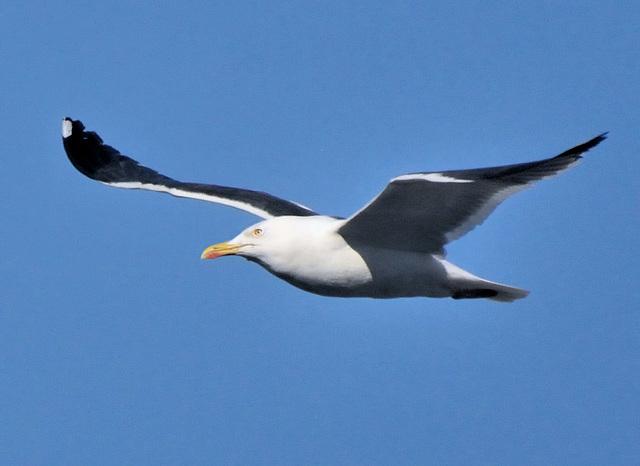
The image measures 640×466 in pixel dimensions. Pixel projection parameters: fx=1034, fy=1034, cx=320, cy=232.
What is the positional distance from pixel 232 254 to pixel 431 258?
1568 mm

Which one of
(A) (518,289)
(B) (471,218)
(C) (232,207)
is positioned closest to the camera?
(B) (471,218)

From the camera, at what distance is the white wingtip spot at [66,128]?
11188 mm

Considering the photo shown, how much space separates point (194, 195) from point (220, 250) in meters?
1.92

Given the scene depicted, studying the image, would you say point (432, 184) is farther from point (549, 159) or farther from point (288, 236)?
point (288, 236)

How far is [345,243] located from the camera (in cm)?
798

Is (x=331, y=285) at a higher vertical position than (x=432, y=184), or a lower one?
lower

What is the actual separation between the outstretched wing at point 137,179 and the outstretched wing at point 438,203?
1817mm

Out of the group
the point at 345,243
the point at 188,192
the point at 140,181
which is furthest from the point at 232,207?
the point at 345,243

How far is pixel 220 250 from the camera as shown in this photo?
813 cm

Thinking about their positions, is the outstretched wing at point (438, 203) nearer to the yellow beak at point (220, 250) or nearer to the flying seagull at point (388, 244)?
the flying seagull at point (388, 244)

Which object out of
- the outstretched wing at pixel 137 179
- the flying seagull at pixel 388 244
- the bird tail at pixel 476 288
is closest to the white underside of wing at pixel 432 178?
the flying seagull at pixel 388 244

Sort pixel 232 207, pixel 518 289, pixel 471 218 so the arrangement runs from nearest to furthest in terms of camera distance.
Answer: pixel 471 218, pixel 518 289, pixel 232 207

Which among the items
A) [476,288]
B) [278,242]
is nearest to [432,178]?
[278,242]

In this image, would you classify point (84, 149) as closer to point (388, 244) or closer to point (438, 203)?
point (388, 244)
